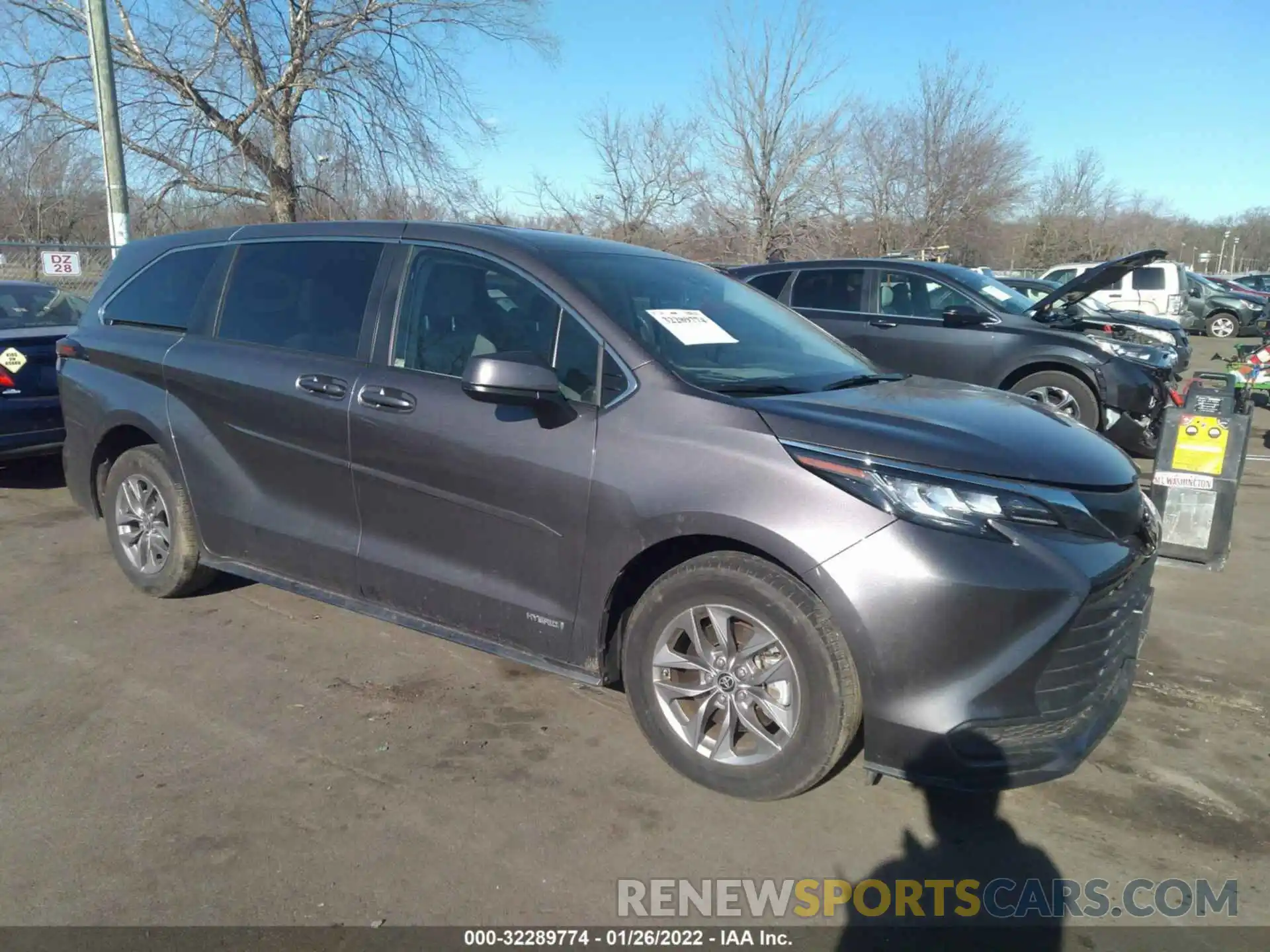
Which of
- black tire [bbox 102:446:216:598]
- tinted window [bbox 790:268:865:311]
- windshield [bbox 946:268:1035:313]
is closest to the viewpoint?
black tire [bbox 102:446:216:598]

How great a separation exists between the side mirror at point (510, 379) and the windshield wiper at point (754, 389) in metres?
0.58

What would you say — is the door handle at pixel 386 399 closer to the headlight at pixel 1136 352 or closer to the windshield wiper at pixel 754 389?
the windshield wiper at pixel 754 389

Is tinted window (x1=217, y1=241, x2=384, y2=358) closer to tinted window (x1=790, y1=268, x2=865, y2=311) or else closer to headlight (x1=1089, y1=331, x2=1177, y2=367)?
tinted window (x1=790, y1=268, x2=865, y2=311)

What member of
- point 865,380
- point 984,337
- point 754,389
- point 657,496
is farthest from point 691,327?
point 984,337

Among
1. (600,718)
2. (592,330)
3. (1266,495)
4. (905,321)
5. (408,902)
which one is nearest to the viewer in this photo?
(408,902)

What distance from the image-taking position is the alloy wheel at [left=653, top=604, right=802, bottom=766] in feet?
9.63

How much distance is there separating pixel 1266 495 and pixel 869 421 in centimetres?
606

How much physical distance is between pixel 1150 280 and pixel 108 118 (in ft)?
65.0

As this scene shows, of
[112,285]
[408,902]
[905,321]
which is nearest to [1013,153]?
[905,321]

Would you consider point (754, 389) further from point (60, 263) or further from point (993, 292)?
point (60, 263)

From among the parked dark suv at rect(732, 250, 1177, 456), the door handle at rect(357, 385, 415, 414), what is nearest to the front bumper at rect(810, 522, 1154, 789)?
the door handle at rect(357, 385, 415, 414)

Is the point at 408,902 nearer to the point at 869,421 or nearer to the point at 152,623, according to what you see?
the point at 869,421

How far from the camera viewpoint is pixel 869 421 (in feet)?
9.89

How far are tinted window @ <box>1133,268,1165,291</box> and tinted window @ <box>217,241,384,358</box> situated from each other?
2033 cm
